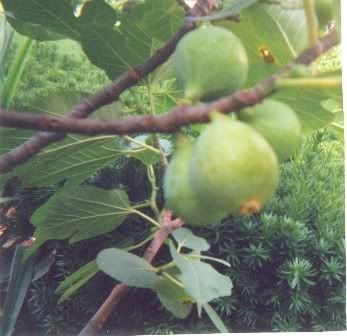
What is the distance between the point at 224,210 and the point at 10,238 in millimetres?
712

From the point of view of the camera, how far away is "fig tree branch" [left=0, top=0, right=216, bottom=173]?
410 millimetres

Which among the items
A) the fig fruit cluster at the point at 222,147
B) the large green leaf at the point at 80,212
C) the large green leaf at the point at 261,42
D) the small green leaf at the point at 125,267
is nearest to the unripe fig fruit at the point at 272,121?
the fig fruit cluster at the point at 222,147

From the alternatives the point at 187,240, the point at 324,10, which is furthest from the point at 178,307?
the point at 324,10

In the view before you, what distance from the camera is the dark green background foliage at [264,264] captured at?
876 millimetres

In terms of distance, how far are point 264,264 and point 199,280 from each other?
421 millimetres

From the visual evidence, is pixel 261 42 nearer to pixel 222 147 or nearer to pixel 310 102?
pixel 310 102

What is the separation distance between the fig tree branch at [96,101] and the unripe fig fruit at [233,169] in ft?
0.51

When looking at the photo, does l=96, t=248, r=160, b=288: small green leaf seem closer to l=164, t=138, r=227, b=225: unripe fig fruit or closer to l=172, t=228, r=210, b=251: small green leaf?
l=172, t=228, r=210, b=251: small green leaf

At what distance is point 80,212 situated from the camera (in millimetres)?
668

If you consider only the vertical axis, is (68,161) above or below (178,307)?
above

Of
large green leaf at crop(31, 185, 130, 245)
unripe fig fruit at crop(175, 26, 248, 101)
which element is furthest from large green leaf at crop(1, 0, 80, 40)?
unripe fig fruit at crop(175, 26, 248, 101)

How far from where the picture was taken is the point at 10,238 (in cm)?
94

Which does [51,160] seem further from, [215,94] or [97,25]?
[215,94]

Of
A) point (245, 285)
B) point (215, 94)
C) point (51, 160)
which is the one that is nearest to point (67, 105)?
point (51, 160)
